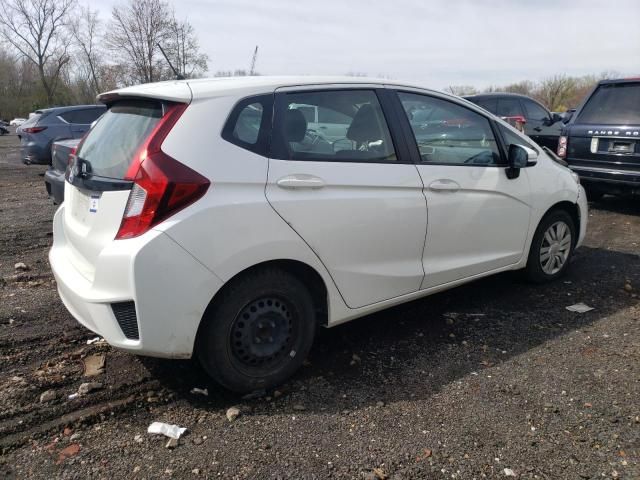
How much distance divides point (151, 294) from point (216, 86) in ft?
3.86

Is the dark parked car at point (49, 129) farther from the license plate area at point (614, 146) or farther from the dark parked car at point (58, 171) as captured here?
the license plate area at point (614, 146)

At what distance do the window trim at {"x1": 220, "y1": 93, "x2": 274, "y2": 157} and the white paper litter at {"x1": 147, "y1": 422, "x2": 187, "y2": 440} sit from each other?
58.8 inches

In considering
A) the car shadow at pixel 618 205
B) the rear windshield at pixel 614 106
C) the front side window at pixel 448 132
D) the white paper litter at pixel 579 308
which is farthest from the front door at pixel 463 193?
the car shadow at pixel 618 205

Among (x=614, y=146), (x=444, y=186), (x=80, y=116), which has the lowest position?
(x=444, y=186)

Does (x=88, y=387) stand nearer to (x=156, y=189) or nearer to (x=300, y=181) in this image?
(x=156, y=189)

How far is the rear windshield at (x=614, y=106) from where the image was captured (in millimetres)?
7180

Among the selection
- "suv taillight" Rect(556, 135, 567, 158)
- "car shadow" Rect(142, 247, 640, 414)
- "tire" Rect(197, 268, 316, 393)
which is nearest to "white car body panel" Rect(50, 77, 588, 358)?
"tire" Rect(197, 268, 316, 393)

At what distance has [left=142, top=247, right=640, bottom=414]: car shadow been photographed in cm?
304

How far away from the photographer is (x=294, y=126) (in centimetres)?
299

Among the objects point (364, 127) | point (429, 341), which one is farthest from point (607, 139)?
point (364, 127)

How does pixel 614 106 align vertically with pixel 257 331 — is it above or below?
above

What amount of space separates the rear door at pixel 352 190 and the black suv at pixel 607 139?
5.04m

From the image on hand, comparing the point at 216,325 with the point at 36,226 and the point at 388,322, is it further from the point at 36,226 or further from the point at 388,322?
the point at 36,226

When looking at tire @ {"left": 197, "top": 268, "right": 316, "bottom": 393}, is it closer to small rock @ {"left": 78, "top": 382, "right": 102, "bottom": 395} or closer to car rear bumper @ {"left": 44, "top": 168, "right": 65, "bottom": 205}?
small rock @ {"left": 78, "top": 382, "right": 102, "bottom": 395}
